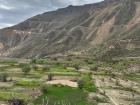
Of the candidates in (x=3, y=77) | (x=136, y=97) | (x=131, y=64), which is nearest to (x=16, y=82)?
(x=3, y=77)

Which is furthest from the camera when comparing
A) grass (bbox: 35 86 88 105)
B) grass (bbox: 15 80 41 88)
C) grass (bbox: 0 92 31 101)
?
grass (bbox: 15 80 41 88)

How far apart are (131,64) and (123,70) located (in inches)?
790

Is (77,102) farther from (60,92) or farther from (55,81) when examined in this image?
(55,81)

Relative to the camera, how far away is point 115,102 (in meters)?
78.9

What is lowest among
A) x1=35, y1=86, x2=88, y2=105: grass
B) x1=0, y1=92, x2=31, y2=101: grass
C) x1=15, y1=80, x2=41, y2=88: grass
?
x1=35, y1=86, x2=88, y2=105: grass

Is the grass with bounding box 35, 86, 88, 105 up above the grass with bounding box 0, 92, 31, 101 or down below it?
below

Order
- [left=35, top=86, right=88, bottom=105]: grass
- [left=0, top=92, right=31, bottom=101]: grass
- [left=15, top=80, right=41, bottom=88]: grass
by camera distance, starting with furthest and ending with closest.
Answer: [left=15, top=80, right=41, bottom=88]: grass → [left=35, top=86, right=88, bottom=105]: grass → [left=0, top=92, right=31, bottom=101]: grass

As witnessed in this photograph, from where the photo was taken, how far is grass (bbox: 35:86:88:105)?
75.5m

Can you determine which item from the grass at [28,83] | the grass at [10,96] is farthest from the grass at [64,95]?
the grass at [28,83]

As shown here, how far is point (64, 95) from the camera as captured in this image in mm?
83500

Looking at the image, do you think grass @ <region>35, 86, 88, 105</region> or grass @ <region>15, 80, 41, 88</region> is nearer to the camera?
grass @ <region>35, 86, 88, 105</region>

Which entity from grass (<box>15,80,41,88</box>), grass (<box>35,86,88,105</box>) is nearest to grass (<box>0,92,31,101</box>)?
grass (<box>35,86,88,105</box>)

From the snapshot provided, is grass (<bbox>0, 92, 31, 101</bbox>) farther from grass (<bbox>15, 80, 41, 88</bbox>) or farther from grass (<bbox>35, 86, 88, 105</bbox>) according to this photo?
grass (<bbox>15, 80, 41, 88</bbox>)

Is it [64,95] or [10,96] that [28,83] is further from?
[10,96]
